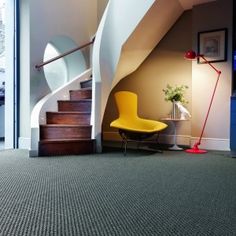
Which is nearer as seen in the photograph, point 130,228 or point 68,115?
point 130,228

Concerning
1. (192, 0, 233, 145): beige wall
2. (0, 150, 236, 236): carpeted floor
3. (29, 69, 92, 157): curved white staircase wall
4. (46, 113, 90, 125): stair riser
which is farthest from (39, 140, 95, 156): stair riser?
(192, 0, 233, 145): beige wall

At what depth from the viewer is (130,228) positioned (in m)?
1.59

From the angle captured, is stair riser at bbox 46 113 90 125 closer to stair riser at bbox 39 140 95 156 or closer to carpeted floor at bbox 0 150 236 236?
stair riser at bbox 39 140 95 156

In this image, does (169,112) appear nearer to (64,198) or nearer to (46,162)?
(46,162)

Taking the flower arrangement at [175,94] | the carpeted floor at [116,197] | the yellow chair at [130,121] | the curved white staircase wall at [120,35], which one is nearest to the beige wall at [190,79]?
the flower arrangement at [175,94]

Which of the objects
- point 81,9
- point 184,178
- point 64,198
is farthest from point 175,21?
point 64,198

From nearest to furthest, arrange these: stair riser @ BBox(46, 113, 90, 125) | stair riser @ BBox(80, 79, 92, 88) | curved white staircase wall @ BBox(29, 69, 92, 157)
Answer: curved white staircase wall @ BBox(29, 69, 92, 157), stair riser @ BBox(46, 113, 90, 125), stair riser @ BBox(80, 79, 92, 88)

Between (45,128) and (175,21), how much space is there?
10.1 feet

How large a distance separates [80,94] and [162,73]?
5.35ft

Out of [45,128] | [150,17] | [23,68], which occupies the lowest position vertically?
[45,128]

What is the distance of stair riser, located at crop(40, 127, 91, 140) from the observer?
430cm

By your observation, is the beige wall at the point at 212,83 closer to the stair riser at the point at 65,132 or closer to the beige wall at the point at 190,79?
the beige wall at the point at 190,79

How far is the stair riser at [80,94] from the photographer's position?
201 inches

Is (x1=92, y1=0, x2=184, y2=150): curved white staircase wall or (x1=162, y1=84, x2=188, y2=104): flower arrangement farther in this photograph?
(x1=162, y1=84, x2=188, y2=104): flower arrangement
